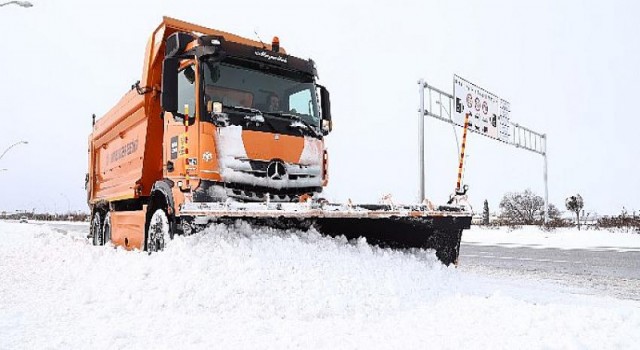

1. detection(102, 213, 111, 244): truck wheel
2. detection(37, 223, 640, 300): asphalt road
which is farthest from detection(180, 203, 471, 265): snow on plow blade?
detection(102, 213, 111, 244): truck wheel

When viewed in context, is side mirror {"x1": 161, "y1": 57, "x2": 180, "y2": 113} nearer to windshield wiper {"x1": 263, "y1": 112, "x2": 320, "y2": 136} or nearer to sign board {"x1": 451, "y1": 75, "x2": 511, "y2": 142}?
windshield wiper {"x1": 263, "y1": 112, "x2": 320, "y2": 136}

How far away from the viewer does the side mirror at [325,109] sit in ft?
24.3

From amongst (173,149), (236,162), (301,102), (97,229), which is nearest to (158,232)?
(173,149)

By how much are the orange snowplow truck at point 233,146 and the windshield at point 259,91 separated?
14mm

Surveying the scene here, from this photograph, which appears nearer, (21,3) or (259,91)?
(259,91)

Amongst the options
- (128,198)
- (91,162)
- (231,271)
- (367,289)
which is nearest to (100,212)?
(91,162)

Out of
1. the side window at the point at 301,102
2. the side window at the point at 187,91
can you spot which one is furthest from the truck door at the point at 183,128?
the side window at the point at 301,102

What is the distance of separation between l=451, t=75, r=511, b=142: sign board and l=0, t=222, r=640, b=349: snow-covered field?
14.2 meters

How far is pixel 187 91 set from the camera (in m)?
6.38

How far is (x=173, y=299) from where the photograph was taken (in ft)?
15.1

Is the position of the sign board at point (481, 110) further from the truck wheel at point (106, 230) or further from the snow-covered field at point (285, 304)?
the snow-covered field at point (285, 304)

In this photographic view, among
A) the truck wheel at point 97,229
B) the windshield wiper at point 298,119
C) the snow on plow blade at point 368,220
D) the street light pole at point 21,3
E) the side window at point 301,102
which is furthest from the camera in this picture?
the street light pole at point 21,3

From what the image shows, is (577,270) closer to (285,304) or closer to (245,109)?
(245,109)

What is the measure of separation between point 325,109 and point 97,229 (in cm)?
623
